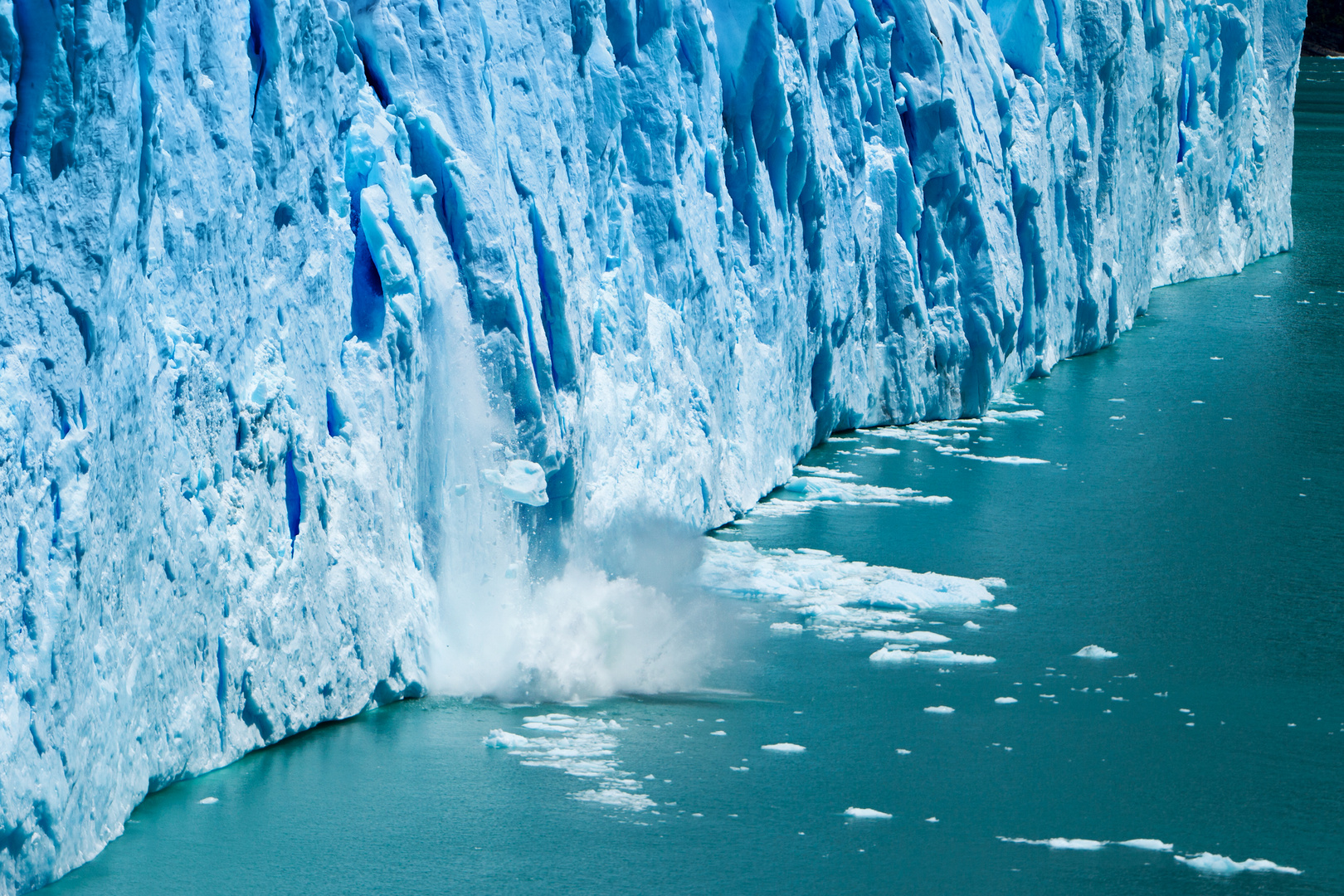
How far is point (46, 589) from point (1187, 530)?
277 inches

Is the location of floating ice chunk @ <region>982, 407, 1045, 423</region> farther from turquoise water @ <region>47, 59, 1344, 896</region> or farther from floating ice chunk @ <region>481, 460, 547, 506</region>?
floating ice chunk @ <region>481, 460, 547, 506</region>

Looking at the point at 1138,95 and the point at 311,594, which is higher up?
the point at 1138,95

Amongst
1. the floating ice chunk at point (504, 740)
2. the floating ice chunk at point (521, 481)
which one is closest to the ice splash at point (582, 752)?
the floating ice chunk at point (504, 740)

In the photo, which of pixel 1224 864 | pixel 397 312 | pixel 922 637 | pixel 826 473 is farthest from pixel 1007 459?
pixel 1224 864

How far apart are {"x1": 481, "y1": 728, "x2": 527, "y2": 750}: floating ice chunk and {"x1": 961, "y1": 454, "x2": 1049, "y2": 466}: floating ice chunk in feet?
19.5

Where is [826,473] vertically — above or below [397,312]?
below

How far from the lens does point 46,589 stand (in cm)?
471

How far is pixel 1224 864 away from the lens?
5.44 metres

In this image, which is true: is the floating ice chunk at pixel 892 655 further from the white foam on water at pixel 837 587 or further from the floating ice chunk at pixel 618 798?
the floating ice chunk at pixel 618 798

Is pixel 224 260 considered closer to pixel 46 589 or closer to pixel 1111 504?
pixel 46 589

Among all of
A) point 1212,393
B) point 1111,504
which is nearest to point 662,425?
point 1111,504

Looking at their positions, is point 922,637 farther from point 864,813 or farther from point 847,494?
point 847,494

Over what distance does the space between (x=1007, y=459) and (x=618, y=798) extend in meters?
6.37

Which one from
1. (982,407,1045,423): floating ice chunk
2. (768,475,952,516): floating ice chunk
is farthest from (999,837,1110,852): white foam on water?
(982,407,1045,423): floating ice chunk
